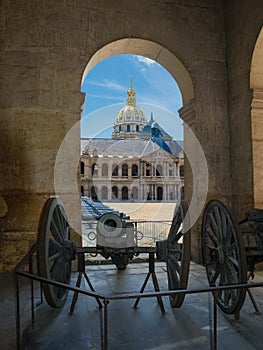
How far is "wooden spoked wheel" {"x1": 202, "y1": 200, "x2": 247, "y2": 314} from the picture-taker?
113 inches

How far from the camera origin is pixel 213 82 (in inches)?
229

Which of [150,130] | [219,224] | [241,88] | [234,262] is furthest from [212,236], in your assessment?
[150,130]

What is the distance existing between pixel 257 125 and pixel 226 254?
2.76 m

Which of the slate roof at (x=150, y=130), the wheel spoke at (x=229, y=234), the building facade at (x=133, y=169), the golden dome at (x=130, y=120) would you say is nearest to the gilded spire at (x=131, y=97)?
the golden dome at (x=130, y=120)

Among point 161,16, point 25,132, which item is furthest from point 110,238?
point 161,16

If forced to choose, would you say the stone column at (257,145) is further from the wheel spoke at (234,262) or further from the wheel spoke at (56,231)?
the wheel spoke at (56,231)

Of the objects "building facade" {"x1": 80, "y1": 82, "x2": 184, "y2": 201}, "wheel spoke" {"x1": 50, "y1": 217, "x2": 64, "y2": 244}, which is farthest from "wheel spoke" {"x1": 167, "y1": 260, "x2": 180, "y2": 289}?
"building facade" {"x1": 80, "y1": 82, "x2": 184, "y2": 201}

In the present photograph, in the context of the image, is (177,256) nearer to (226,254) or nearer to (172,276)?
(172,276)

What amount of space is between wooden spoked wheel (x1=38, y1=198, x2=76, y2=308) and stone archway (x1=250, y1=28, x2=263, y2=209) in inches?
124

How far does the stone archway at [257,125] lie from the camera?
201 inches

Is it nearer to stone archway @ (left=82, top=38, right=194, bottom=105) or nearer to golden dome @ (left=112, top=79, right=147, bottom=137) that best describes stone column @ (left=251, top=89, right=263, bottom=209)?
stone archway @ (left=82, top=38, right=194, bottom=105)

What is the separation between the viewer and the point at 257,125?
5.16 m

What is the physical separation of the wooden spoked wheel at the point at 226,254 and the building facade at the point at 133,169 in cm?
3333

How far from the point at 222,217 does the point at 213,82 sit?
Result: 11.1ft
